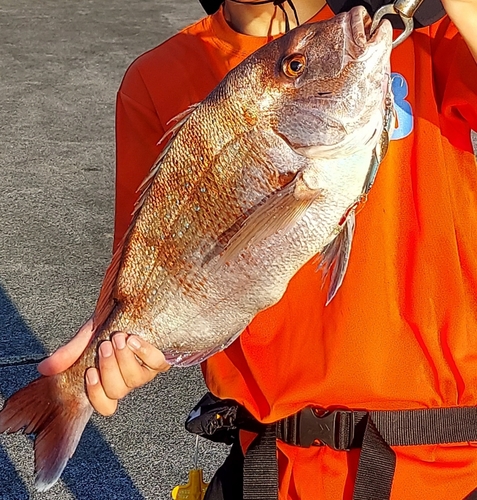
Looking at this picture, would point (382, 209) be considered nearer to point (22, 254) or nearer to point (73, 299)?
point (73, 299)

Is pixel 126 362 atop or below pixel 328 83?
below

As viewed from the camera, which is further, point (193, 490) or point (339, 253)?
point (193, 490)

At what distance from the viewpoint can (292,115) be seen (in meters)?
1.67

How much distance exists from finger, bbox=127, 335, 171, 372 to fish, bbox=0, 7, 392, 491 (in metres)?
0.02

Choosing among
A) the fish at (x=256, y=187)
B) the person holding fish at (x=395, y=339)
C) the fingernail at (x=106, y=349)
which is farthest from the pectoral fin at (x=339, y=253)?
the fingernail at (x=106, y=349)

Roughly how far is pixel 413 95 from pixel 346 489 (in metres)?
0.86

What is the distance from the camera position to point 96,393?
76.5 inches

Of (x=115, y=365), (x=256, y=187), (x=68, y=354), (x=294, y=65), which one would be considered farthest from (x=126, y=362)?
(x=294, y=65)

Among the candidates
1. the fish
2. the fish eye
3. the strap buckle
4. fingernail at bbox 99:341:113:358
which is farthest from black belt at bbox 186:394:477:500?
the fish eye

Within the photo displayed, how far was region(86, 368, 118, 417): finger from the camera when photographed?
193cm

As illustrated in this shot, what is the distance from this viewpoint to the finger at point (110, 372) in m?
1.89

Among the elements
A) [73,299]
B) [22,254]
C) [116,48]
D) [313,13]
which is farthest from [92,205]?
[116,48]

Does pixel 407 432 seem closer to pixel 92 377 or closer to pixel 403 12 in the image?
pixel 92 377

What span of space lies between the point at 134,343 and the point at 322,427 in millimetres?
444
